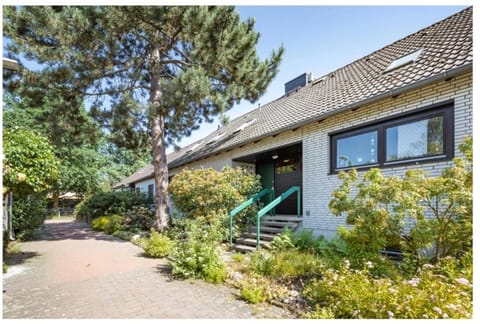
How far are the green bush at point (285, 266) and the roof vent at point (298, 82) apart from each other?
10241 mm

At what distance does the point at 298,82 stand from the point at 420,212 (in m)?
11.1

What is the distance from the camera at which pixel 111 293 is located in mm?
4703

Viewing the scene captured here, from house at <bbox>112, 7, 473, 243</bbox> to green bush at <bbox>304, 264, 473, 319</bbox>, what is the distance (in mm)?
2633

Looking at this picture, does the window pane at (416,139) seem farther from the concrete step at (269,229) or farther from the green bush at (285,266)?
the concrete step at (269,229)

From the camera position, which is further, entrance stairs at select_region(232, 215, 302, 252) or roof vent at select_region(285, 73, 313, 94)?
roof vent at select_region(285, 73, 313, 94)

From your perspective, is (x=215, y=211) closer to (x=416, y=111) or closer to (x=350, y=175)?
(x=350, y=175)

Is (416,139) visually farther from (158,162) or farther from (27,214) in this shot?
(27,214)

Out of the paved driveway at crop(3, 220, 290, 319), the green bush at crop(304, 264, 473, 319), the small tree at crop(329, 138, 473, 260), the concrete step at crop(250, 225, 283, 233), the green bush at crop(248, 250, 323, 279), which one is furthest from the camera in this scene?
the concrete step at crop(250, 225, 283, 233)

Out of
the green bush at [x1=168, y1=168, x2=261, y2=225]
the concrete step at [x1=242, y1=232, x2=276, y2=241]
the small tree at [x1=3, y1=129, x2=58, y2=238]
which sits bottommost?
the concrete step at [x1=242, y1=232, x2=276, y2=241]

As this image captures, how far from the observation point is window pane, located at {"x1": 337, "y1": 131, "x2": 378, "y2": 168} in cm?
653

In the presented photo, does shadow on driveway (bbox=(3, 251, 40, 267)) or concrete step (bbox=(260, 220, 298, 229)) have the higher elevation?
concrete step (bbox=(260, 220, 298, 229))

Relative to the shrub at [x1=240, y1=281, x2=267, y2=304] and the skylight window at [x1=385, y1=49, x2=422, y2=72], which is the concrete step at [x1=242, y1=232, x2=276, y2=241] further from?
the skylight window at [x1=385, y1=49, x2=422, y2=72]

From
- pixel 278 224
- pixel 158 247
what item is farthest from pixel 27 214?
pixel 278 224

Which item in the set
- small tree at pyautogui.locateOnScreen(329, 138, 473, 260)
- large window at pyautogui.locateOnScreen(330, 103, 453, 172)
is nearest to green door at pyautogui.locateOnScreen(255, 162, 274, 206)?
large window at pyautogui.locateOnScreen(330, 103, 453, 172)
